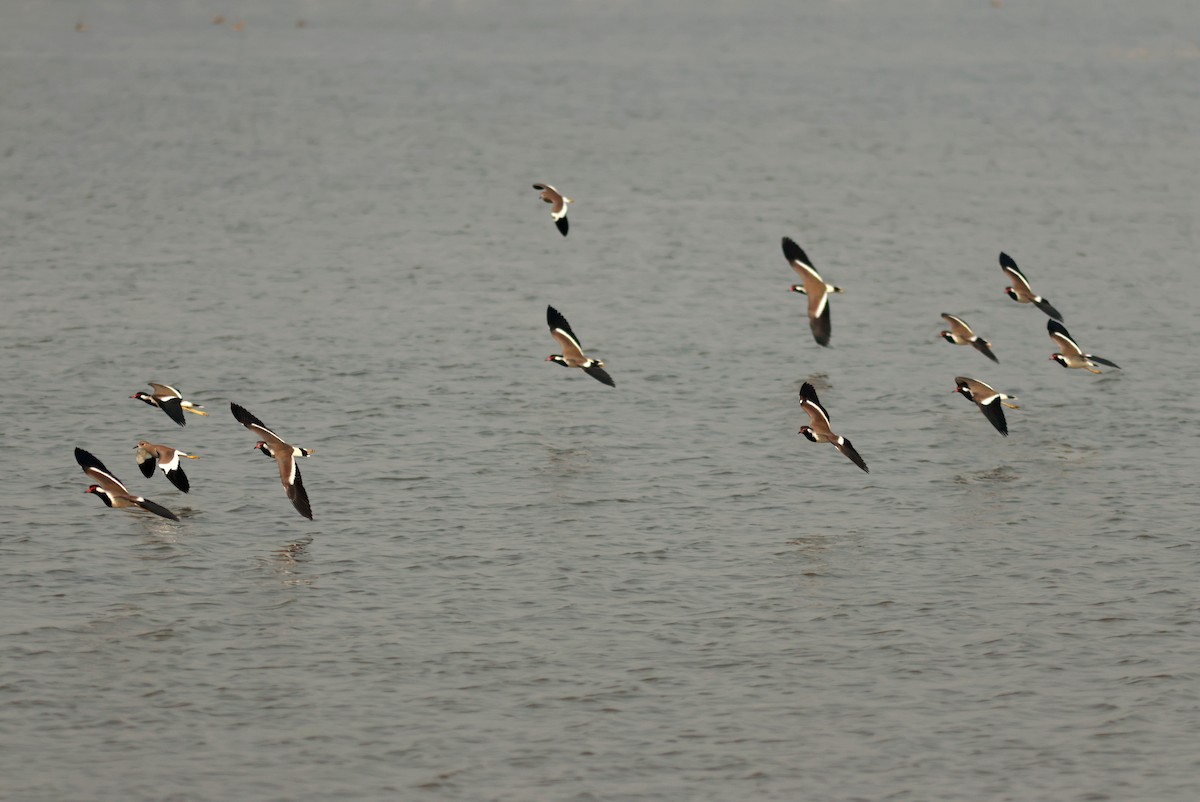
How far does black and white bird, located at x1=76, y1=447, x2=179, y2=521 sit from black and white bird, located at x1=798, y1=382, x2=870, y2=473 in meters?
9.09

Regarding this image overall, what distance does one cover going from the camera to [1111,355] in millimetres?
35156

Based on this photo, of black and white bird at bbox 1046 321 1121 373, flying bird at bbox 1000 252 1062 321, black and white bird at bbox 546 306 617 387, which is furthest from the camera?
flying bird at bbox 1000 252 1062 321

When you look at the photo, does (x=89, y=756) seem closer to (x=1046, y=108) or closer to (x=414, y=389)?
(x=414, y=389)

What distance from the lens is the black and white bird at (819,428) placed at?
2639cm

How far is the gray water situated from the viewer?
64.3 ft

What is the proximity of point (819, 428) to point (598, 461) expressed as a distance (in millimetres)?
3721

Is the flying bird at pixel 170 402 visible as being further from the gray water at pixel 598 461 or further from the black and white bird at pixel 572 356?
the black and white bird at pixel 572 356

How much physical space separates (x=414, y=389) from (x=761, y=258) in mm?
13909

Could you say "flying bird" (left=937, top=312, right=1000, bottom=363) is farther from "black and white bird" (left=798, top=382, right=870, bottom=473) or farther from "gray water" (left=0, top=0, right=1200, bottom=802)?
"black and white bird" (left=798, top=382, right=870, bottom=473)

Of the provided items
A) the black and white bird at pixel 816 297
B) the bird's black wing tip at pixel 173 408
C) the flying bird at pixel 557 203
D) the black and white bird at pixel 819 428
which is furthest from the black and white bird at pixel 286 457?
the flying bird at pixel 557 203

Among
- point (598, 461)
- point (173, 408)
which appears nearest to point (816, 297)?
point (598, 461)

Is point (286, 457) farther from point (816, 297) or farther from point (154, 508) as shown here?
point (816, 297)

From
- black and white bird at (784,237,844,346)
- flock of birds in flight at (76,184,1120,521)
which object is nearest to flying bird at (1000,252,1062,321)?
flock of birds in flight at (76,184,1120,521)

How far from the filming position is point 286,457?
2564 cm
